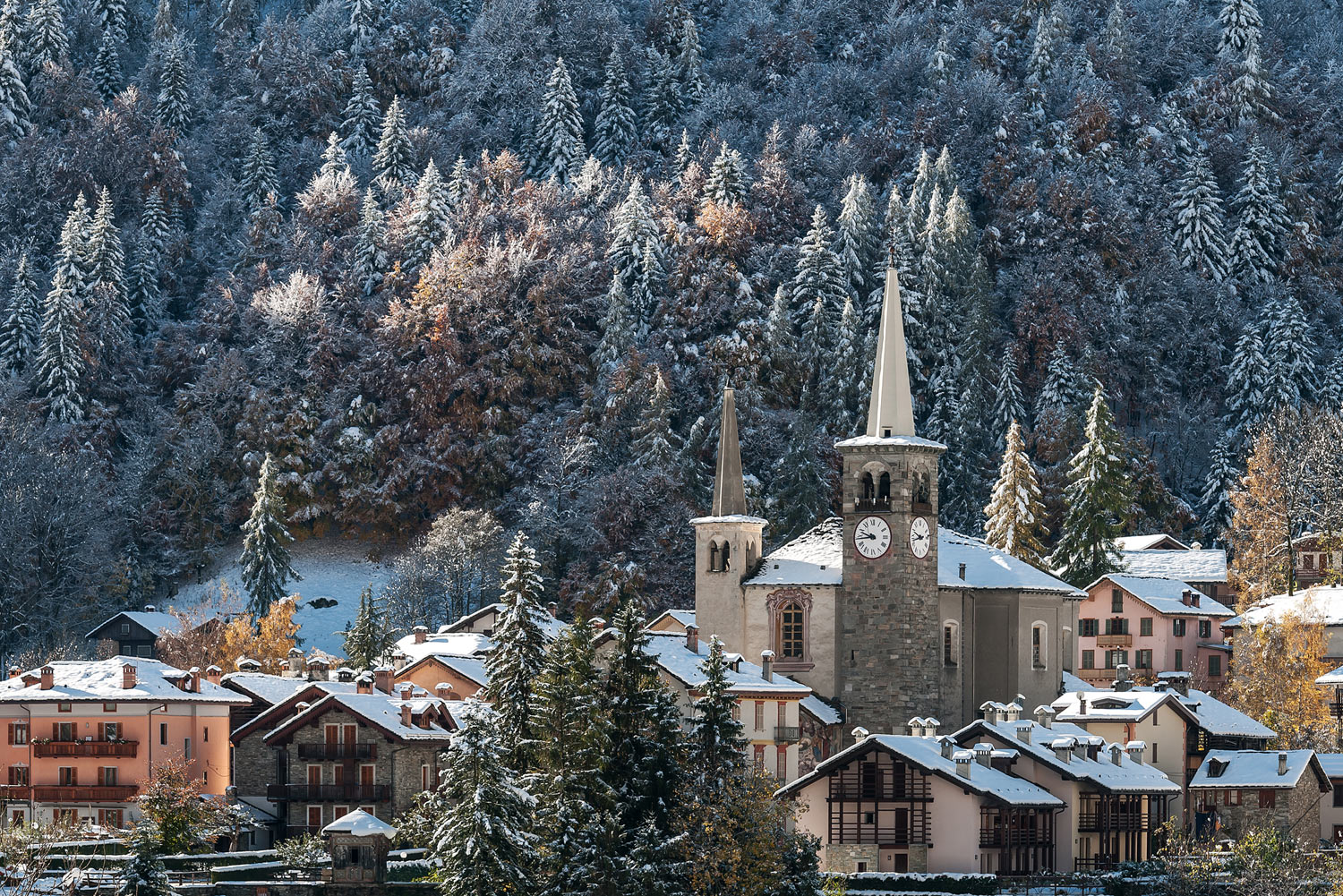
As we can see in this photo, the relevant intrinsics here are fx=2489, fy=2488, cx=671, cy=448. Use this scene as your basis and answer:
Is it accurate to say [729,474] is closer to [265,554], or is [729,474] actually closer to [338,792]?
[338,792]

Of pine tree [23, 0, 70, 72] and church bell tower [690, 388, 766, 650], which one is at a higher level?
pine tree [23, 0, 70, 72]

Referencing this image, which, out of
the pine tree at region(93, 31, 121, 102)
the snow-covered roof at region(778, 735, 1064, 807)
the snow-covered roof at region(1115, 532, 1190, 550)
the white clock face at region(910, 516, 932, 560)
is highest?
the pine tree at region(93, 31, 121, 102)

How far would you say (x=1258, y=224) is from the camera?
483 ft

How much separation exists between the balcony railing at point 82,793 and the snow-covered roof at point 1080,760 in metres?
27.3

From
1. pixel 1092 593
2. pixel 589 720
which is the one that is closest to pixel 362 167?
pixel 1092 593

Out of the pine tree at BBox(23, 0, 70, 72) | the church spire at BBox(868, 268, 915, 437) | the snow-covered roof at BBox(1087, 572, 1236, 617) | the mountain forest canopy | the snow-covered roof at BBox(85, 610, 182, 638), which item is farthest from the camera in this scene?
the pine tree at BBox(23, 0, 70, 72)

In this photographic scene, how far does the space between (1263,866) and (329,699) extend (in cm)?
3002

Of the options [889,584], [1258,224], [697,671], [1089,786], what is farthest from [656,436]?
[1258,224]

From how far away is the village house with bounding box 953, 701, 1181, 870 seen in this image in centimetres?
8075

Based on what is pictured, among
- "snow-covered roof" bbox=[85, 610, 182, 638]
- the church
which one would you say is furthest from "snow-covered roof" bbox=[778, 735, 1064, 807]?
"snow-covered roof" bbox=[85, 610, 182, 638]

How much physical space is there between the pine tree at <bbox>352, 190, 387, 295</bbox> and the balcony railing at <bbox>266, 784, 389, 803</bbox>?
62.8m

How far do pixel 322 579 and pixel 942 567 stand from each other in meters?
43.4

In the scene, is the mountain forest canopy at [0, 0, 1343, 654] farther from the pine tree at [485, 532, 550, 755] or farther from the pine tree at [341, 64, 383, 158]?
the pine tree at [485, 532, 550, 755]

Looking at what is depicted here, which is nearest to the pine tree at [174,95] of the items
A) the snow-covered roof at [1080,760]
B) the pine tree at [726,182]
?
the pine tree at [726,182]
